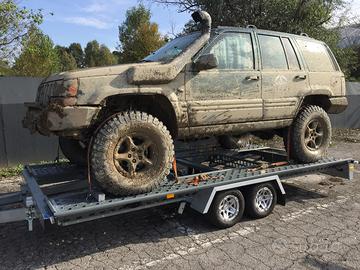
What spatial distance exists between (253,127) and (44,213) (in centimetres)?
324

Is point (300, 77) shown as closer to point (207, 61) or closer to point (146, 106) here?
point (207, 61)

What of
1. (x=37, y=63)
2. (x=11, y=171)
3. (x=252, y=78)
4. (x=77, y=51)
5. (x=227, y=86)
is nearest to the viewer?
(x=227, y=86)

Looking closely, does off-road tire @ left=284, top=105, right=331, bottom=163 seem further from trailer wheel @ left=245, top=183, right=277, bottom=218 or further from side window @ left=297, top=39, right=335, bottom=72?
trailer wheel @ left=245, top=183, right=277, bottom=218

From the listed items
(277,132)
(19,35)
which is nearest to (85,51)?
(19,35)

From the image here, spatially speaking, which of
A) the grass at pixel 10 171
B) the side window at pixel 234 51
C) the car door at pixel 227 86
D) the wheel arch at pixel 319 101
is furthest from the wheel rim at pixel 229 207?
the grass at pixel 10 171

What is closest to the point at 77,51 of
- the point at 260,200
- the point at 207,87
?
the point at 207,87

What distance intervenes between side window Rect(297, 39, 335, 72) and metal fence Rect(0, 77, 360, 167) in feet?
19.4

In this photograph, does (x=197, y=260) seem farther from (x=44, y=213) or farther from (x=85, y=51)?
(x=85, y=51)

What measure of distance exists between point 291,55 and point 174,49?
2032 mm

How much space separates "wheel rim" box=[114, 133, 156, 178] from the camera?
4566 millimetres

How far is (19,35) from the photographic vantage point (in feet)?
38.2

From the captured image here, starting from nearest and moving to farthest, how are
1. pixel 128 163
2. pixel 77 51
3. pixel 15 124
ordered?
1. pixel 128 163
2. pixel 15 124
3. pixel 77 51

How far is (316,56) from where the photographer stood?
6797 millimetres

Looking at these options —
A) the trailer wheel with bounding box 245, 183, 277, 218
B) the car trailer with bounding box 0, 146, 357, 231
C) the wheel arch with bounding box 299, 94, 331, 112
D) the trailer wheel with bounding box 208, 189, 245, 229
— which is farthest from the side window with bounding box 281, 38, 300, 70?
the trailer wheel with bounding box 208, 189, 245, 229
